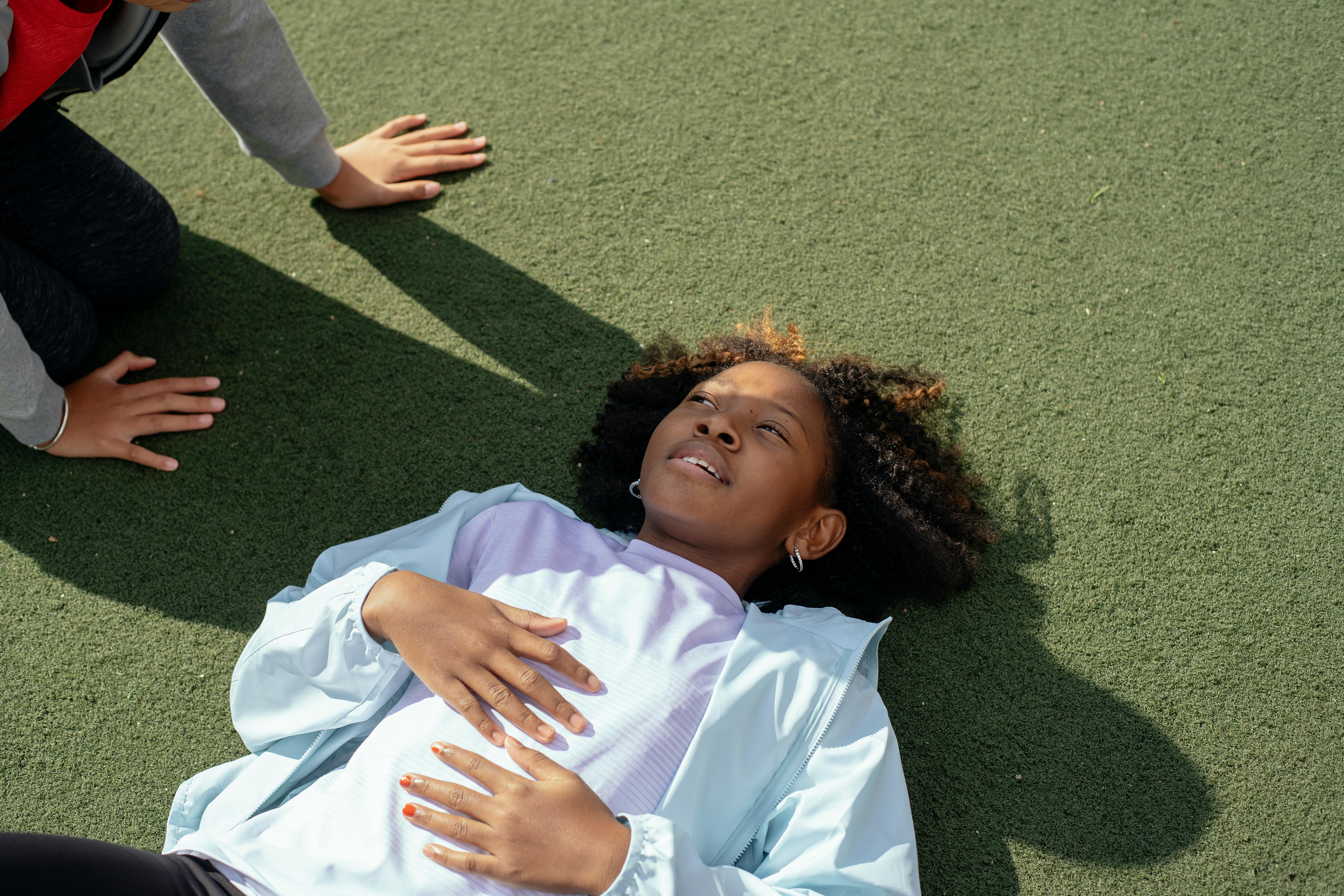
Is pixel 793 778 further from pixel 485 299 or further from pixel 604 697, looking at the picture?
pixel 485 299

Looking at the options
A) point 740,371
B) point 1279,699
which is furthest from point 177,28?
Result: point 1279,699

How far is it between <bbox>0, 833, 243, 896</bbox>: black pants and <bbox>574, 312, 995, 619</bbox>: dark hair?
1.11 m

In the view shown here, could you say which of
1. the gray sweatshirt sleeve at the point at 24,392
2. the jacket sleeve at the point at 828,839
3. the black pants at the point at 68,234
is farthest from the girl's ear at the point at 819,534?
the black pants at the point at 68,234

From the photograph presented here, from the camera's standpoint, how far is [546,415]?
7.64 ft

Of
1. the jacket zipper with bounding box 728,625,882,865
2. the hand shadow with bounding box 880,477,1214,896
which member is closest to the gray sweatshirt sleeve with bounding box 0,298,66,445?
the jacket zipper with bounding box 728,625,882,865

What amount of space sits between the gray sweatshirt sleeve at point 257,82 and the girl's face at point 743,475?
4.13 feet

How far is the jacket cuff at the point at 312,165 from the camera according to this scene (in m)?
2.32

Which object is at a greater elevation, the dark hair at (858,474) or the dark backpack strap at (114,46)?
the dark backpack strap at (114,46)

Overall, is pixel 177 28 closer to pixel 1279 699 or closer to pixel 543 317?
pixel 543 317

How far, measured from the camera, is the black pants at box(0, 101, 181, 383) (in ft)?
6.75

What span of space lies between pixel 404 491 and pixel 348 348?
1.54 feet

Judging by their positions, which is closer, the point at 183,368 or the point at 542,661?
the point at 542,661

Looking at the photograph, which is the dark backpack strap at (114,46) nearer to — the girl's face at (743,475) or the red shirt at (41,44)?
the red shirt at (41,44)

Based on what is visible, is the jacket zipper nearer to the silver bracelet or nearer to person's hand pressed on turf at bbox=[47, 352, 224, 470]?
person's hand pressed on turf at bbox=[47, 352, 224, 470]
